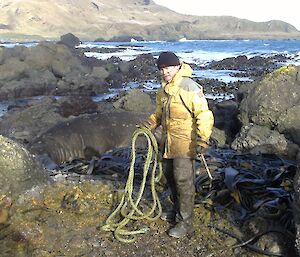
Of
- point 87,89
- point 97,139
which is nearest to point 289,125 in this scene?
point 97,139

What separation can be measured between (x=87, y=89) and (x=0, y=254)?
18964 mm

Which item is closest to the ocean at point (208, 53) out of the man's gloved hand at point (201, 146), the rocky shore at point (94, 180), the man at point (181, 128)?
the rocky shore at point (94, 180)

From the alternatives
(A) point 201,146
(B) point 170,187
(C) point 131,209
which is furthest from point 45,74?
(A) point 201,146

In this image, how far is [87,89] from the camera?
74.2 ft

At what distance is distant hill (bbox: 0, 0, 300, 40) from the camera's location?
128 meters

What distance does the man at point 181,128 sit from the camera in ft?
13.2

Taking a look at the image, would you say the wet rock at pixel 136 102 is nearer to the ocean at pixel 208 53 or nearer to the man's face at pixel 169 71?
the ocean at pixel 208 53

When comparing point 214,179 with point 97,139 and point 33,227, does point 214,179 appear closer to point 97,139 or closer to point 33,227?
point 33,227

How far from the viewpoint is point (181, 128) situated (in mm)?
4199

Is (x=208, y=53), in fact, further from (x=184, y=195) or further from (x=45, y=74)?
(x=184, y=195)

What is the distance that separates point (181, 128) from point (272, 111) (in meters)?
5.45

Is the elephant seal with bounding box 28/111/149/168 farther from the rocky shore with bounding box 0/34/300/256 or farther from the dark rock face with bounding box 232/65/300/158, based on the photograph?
the dark rock face with bounding box 232/65/300/158

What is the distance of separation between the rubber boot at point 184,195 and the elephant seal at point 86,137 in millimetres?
3825

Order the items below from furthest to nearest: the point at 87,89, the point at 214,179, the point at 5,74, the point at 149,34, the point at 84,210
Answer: the point at 149,34 → the point at 5,74 → the point at 87,89 → the point at 214,179 → the point at 84,210
